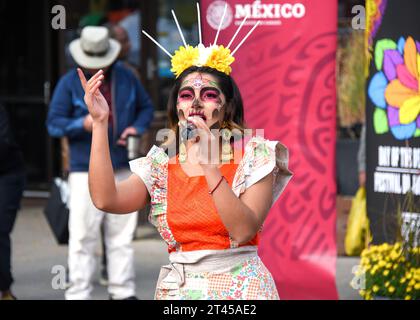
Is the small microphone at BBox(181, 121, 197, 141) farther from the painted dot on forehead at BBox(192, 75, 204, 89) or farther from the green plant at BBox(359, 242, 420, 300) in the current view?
the green plant at BBox(359, 242, 420, 300)

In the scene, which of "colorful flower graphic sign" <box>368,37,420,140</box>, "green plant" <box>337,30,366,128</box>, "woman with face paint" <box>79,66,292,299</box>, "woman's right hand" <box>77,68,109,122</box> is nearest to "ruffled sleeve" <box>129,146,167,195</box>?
"woman with face paint" <box>79,66,292,299</box>

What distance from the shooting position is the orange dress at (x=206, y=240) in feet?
12.5

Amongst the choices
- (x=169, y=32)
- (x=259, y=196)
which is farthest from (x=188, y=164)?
(x=169, y=32)

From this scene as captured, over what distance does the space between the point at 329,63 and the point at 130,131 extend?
154 cm

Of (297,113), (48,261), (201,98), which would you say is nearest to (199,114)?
(201,98)

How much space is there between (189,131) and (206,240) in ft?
1.32

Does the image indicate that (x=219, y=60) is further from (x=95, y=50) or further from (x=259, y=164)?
(x=95, y=50)

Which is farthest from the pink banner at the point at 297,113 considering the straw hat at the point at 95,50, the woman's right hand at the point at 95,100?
the woman's right hand at the point at 95,100

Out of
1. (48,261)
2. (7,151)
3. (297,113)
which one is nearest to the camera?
(297,113)

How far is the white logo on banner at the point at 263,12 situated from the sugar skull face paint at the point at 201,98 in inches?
90.3

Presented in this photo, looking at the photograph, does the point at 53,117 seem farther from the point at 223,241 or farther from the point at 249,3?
the point at 223,241

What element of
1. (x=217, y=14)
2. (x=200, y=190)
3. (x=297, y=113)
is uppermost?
(x=217, y=14)

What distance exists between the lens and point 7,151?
23.4 ft

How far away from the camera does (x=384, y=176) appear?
6.19m
